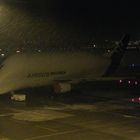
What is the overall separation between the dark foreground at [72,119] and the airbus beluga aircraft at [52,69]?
1.79 metres

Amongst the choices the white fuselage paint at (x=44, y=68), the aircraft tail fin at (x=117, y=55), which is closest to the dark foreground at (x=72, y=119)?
the white fuselage paint at (x=44, y=68)

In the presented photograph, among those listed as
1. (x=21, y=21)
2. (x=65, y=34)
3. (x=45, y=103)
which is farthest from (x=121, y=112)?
(x=65, y=34)

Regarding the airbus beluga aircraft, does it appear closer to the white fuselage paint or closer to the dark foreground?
the white fuselage paint

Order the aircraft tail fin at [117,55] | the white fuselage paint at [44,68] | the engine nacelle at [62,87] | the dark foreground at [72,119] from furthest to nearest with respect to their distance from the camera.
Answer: the aircraft tail fin at [117,55], the engine nacelle at [62,87], the white fuselage paint at [44,68], the dark foreground at [72,119]

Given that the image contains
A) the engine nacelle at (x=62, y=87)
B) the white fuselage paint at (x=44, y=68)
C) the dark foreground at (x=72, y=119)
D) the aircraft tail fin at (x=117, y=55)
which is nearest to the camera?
the dark foreground at (x=72, y=119)

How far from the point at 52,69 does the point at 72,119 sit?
13088mm

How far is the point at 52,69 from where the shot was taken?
42.2 metres

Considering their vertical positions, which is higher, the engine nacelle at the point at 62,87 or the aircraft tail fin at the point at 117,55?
the aircraft tail fin at the point at 117,55

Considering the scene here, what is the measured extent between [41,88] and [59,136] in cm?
1969

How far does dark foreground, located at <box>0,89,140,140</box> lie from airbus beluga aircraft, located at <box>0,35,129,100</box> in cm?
179

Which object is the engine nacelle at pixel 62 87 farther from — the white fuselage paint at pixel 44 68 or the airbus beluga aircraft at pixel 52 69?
the white fuselage paint at pixel 44 68

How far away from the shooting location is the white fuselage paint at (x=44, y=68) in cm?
3912

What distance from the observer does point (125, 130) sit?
26.0 meters

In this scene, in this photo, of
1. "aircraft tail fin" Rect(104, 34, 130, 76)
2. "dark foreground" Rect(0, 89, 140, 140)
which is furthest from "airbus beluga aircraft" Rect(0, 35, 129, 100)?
"dark foreground" Rect(0, 89, 140, 140)
